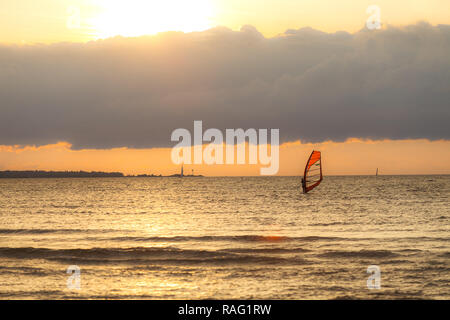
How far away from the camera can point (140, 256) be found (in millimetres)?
30391

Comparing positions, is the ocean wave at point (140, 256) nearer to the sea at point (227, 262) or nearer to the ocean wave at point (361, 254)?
the sea at point (227, 262)

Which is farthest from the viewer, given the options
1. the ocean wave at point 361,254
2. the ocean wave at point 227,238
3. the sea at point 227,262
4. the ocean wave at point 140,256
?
the ocean wave at point 227,238

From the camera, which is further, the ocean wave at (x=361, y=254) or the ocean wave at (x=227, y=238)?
the ocean wave at (x=227, y=238)

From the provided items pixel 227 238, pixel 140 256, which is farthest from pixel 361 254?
pixel 140 256

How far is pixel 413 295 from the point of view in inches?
768

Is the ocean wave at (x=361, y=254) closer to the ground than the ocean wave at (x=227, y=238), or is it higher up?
closer to the ground

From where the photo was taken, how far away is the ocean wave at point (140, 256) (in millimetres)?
28250

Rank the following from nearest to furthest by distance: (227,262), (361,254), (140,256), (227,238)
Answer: (227,262), (361,254), (140,256), (227,238)

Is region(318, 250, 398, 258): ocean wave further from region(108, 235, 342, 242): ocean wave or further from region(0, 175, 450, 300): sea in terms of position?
region(108, 235, 342, 242): ocean wave

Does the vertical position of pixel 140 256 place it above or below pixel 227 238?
below

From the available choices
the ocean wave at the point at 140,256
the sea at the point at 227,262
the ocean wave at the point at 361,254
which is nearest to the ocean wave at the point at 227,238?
the sea at the point at 227,262

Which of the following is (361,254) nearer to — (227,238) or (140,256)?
(227,238)

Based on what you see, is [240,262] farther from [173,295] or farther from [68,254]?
[68,254]

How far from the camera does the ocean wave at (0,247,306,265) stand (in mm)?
28250
